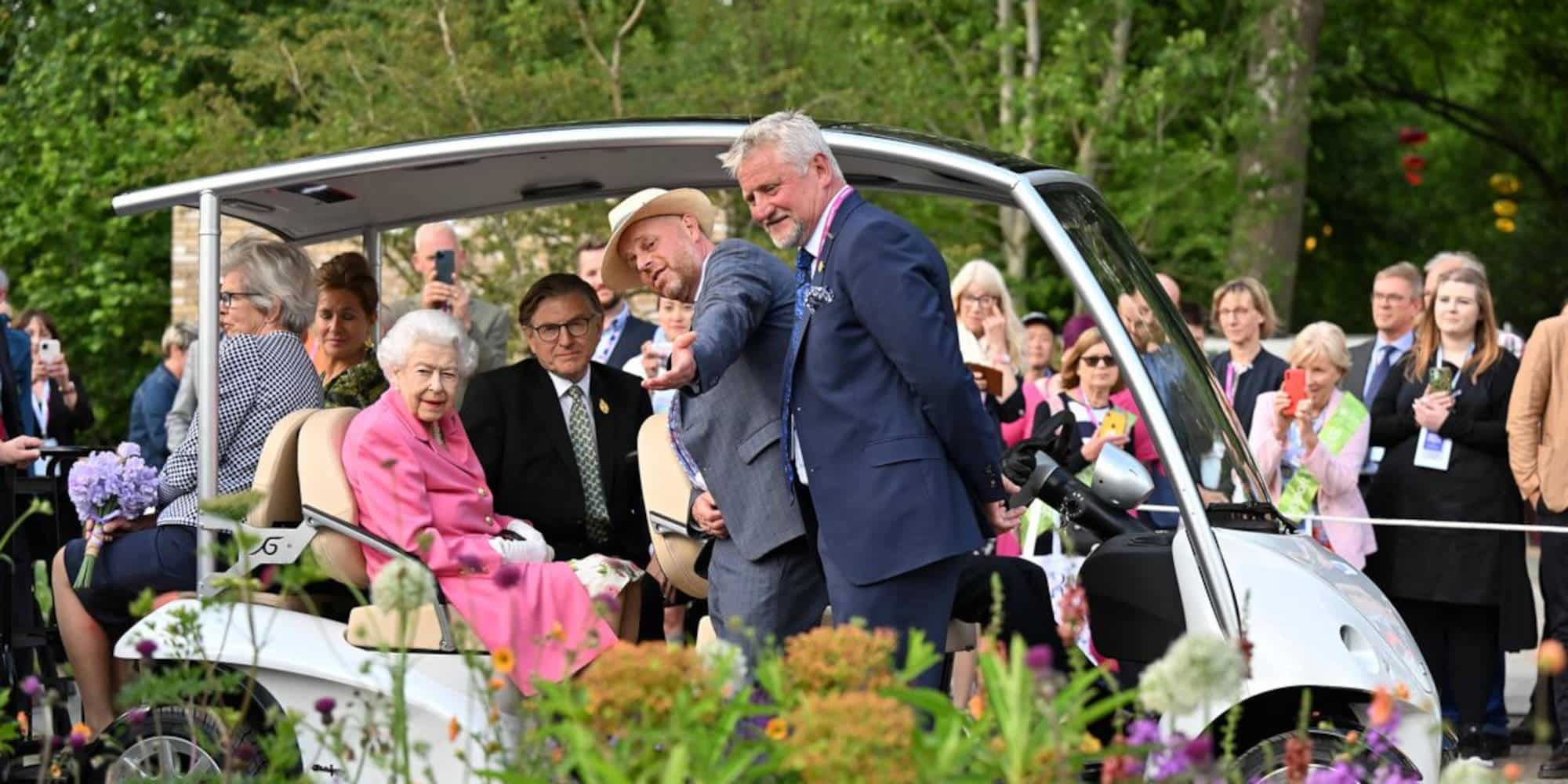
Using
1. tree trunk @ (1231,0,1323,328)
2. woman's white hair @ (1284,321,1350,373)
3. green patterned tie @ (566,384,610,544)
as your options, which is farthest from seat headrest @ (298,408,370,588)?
tree trunk @ (1231,0,1323,328)

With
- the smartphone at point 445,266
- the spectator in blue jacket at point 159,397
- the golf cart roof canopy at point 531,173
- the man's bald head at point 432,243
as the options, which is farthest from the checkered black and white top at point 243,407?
the spectator in blue jacket at point 159,397

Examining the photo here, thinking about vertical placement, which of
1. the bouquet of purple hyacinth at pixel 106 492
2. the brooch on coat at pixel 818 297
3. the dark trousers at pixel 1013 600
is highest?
the brooch on coat at pixel 818 297

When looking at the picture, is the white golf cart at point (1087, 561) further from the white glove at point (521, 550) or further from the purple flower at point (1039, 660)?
the purple flower at point (1039, 660)

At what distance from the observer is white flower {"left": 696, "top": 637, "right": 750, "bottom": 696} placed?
3.46 m

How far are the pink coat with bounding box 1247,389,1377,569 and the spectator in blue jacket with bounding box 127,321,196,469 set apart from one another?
6637 mm

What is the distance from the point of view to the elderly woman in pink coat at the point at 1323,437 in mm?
9000

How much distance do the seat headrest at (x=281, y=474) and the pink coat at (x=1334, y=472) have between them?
3948 millimetres

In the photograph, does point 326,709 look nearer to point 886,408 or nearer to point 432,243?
point 886,408

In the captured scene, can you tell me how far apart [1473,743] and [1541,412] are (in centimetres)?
138

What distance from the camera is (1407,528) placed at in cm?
971

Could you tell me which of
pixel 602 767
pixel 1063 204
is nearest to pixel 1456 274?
pixel 1063 204

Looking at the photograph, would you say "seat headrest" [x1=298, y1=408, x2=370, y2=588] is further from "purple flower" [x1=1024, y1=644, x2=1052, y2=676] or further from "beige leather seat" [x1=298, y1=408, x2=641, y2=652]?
"purple flower" [x1=1024, y1=644, x2=1052, y2=676]

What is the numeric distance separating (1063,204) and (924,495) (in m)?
1.05

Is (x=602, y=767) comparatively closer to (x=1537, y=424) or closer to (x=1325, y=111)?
(x=1537, y=424)
